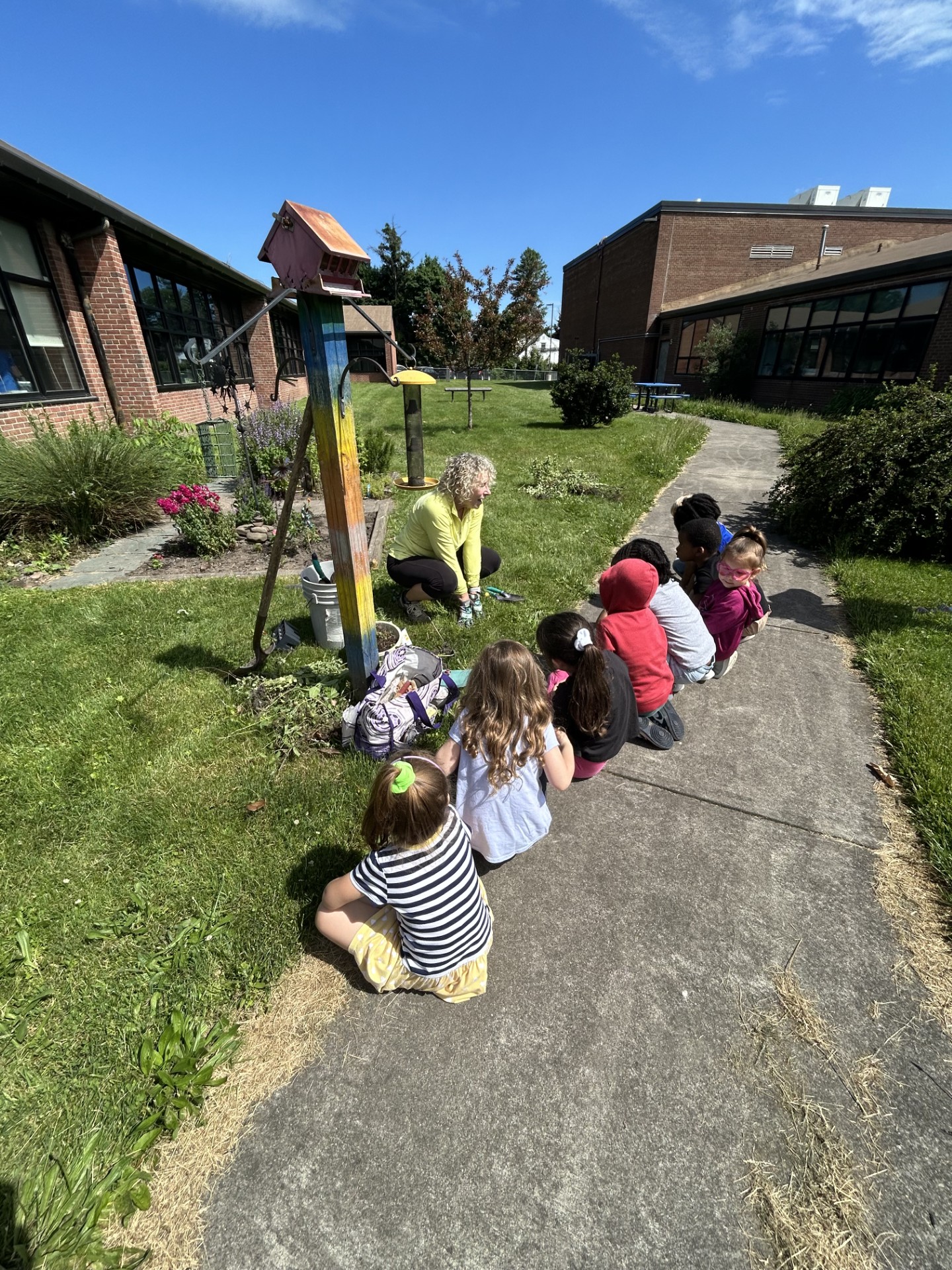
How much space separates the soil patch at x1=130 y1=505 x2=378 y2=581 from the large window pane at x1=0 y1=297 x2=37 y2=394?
3.56 meters

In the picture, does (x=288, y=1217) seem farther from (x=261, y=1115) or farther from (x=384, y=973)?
(x=384, y=973)

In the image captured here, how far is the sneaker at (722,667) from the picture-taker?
157 inches

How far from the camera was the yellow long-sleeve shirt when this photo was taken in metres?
4.29

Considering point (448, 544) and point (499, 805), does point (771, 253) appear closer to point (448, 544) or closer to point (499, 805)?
point (448, 544)

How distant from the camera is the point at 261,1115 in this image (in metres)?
1.69

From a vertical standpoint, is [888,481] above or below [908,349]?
below

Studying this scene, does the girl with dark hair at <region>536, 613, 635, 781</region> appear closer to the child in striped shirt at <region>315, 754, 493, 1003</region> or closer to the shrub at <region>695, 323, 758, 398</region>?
the child in striped shirt at <region>315, 754, 493, 1003</region>

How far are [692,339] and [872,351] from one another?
32.6 feet

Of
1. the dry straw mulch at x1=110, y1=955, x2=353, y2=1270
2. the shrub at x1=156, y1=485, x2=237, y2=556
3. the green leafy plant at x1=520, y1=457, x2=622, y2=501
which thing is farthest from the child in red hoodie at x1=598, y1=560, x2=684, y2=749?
the green leafy plant at x1=520, y1=457, x2=622, y2=501

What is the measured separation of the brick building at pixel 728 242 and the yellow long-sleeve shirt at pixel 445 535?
91.4 feet

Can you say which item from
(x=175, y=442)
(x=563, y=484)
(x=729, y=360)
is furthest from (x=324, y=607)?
(x=729, y=360)

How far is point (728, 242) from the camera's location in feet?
91.1

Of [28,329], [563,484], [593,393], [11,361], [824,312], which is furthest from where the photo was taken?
[824,312]

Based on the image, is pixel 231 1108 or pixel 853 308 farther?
pixel 853 308
